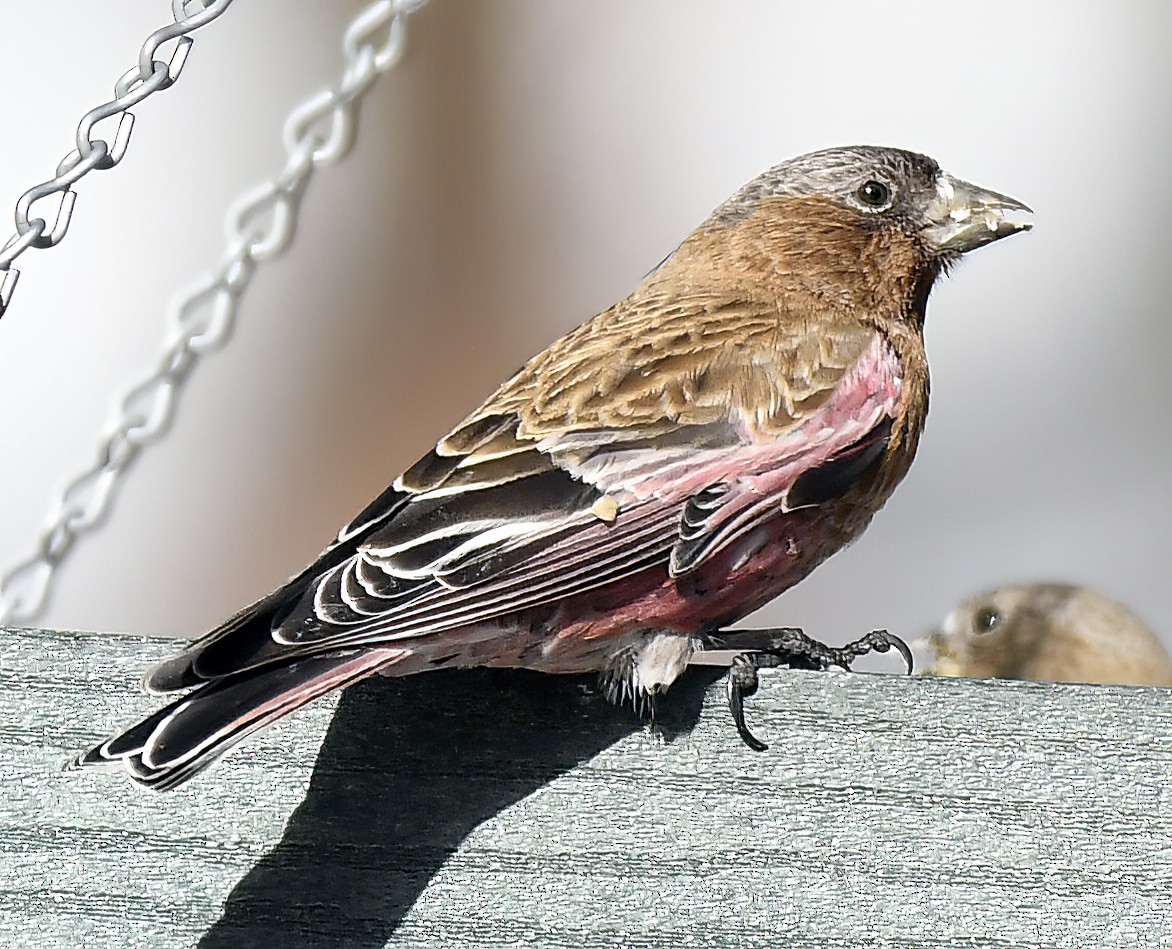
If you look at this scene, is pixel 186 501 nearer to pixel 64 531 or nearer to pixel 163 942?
pixel 64 531

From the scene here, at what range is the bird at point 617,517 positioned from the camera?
4.13 feet

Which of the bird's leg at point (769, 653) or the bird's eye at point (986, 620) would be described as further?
the bird's eye at point (986, 620)

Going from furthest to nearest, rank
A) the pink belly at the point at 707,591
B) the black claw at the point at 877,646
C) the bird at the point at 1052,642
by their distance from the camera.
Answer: the bird at the point at 1052,642, the black claw at the point at 877,646, the pink belly at the point at 707,591

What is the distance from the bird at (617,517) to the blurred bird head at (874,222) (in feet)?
0.05

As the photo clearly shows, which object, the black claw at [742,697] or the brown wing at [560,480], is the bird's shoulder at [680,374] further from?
the black claw at [742,697]

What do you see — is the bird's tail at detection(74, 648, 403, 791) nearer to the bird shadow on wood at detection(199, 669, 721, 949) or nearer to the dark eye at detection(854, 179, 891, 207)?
the bird shadow on wood at detection(199, 669, 721, 949)

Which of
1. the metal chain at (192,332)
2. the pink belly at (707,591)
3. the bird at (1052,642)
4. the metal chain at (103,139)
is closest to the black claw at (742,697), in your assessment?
the pink belly at (707,591)

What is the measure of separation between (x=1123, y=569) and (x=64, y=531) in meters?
2.29

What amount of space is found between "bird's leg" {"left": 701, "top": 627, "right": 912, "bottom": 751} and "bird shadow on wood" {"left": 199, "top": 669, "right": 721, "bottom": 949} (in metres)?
0.04

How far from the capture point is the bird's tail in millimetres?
1137

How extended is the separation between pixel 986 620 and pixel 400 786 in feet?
2.64

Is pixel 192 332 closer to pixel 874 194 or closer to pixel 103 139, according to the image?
pixel 103 139

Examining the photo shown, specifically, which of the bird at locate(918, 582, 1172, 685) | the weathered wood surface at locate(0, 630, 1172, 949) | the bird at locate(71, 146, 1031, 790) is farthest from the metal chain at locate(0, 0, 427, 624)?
the bird at locate(918, 582, 1172, 685)

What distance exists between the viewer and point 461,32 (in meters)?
3.56
